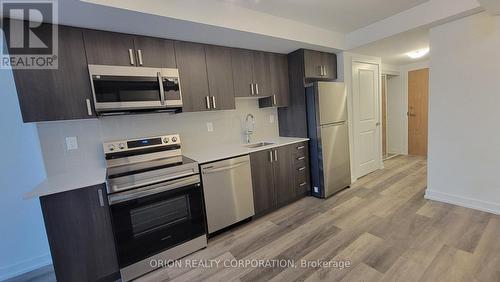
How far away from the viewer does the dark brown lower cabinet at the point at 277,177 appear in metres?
2.64

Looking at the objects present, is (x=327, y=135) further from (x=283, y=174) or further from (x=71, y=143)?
(x=71, y=143)

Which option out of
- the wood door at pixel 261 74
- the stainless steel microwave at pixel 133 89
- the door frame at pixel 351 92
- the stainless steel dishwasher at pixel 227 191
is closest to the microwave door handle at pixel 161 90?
the stainless steel microwave at pixel 133 89

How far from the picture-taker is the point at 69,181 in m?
1.75

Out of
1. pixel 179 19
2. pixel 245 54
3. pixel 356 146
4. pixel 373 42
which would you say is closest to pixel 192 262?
pixel 179 19

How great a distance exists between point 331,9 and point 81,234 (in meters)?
3.24

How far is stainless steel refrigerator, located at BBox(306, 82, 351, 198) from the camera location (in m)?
3.00

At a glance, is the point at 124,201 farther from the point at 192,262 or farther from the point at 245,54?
the point at 245,54

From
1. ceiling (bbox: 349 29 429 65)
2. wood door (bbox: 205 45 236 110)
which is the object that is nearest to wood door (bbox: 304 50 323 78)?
ceiling (bbox: 349 29 429 65)

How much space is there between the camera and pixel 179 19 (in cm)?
184

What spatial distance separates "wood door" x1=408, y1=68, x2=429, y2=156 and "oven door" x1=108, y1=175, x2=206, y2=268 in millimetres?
5337

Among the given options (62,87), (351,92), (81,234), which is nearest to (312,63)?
(351,92)

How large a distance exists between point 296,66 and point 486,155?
2495 mm

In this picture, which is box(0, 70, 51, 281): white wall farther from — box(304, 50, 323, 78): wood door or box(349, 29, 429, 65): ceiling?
box(349, 29, 429, 65): ceiling

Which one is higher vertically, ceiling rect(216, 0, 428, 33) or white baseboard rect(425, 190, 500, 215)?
ceiling rect(216, 0, 428, 33)
